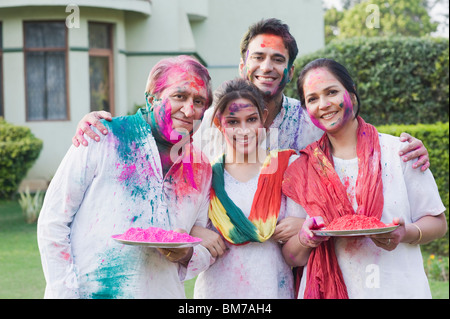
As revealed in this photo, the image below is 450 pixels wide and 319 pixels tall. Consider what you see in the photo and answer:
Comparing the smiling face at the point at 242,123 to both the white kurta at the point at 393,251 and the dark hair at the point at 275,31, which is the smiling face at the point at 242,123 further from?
the dark hair at the point at 275,31

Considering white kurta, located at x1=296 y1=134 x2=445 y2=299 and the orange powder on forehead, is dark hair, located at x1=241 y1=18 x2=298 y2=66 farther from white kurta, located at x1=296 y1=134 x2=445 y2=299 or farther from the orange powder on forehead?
Result: white kurta, located at x1=296 y1=134 x2=445 y2=299

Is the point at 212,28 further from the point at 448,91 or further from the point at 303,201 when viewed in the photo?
the point at 303,201

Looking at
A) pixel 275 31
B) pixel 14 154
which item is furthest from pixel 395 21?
pixel 275 31

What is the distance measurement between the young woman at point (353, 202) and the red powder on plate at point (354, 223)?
0.08 metres

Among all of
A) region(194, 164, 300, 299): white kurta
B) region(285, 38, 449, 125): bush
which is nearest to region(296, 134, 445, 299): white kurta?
region(194, 164, 300, 299): white kurta

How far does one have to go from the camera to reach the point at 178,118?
9.85ft

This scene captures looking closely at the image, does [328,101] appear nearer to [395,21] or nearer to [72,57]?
[72,57]

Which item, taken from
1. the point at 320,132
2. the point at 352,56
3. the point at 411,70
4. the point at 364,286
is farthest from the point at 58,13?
the point at 364,286

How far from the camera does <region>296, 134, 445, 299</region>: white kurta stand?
3.06 metres

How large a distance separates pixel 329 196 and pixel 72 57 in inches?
390

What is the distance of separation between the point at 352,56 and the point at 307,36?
20.6ft

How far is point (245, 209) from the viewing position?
3.21 metres

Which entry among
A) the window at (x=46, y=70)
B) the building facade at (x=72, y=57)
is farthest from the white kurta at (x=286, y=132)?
the window at (x=46, y=70)

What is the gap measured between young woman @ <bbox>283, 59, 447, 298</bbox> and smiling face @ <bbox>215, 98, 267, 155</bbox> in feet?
0.88
